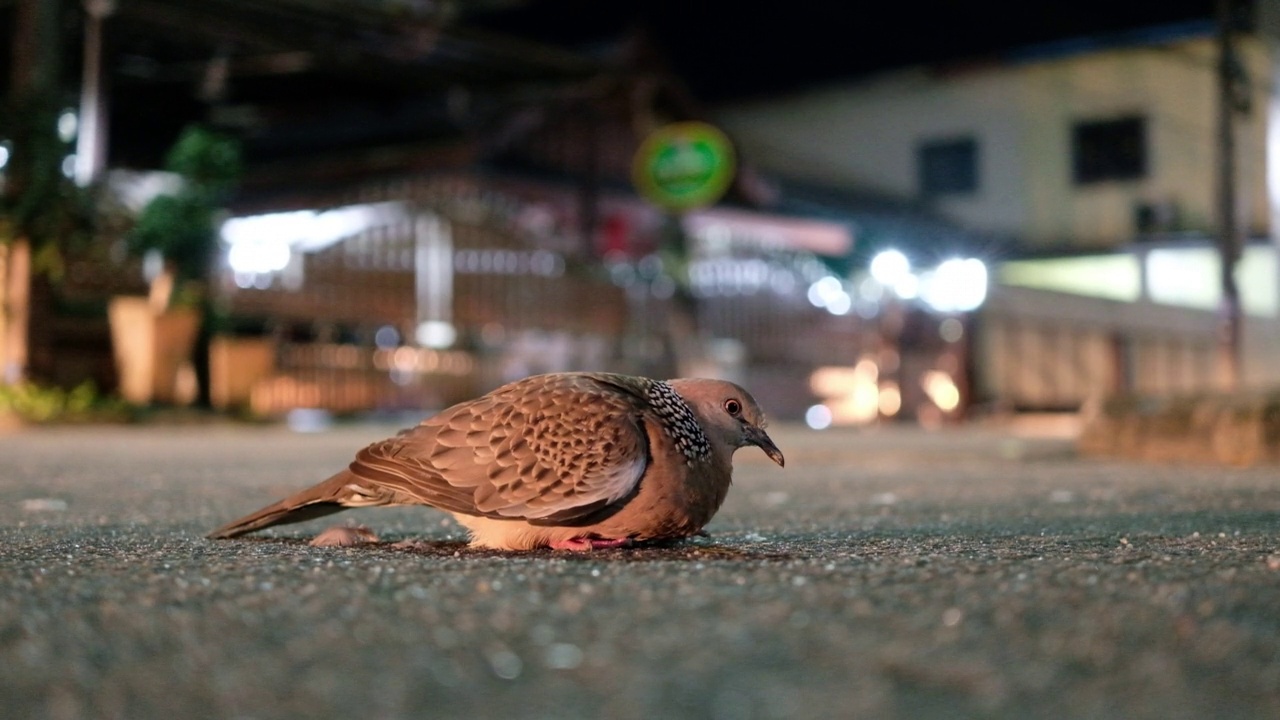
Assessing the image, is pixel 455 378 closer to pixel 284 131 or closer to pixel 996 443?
pixel 284 131

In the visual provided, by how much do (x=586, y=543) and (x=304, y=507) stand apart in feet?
2.46

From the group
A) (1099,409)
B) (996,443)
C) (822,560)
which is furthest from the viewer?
(996,443)

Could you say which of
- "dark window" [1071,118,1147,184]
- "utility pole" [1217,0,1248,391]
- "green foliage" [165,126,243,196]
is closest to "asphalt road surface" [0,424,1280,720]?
"utility pole" [1217,0,1248,391]

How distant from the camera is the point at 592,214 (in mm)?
21688

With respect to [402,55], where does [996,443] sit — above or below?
below

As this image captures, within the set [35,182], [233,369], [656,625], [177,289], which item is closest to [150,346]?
[177,289]

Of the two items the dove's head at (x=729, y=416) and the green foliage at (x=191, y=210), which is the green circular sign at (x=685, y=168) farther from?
the dove's head at (x=729, y=416)

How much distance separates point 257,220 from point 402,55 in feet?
11.0

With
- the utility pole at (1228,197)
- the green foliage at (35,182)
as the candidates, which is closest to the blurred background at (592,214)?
the green foliage at (35,182)

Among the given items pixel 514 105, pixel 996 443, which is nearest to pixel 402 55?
pixel 514 105

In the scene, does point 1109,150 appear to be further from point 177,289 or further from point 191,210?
point 177,289

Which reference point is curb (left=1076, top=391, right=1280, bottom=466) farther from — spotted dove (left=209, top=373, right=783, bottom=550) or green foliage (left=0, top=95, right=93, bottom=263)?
green foliage (left=0, top=95, right=93, bottom=263)

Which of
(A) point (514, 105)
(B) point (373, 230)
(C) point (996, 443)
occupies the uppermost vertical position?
(A) point (514, 105)

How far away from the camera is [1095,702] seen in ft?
5.61
